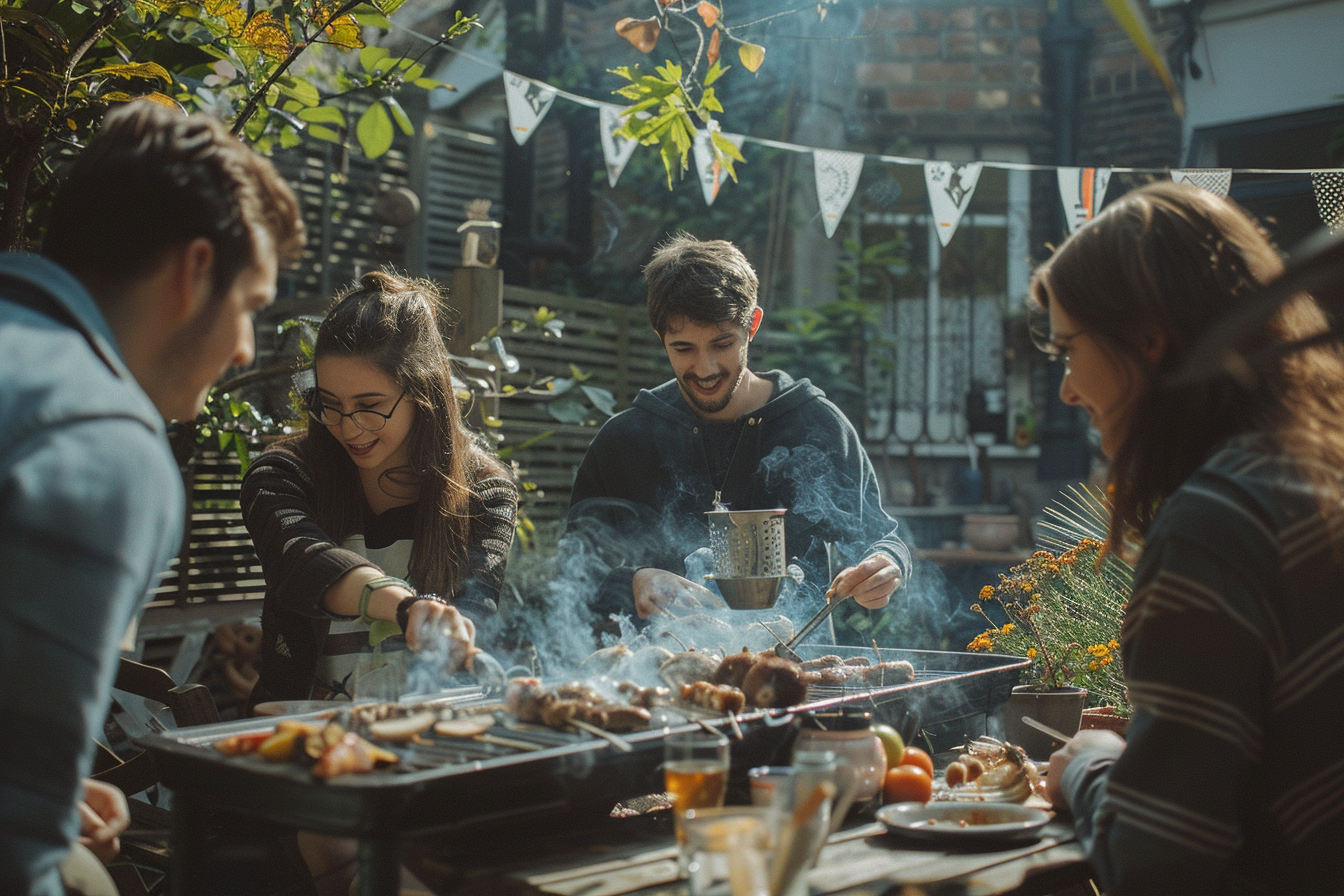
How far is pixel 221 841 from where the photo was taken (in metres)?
3.02

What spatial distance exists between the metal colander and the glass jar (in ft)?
2.36

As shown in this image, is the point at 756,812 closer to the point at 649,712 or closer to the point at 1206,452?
the point at 649,712

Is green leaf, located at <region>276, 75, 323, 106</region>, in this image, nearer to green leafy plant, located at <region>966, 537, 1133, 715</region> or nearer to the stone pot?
green leafy plant, located at <region>966, 537, 1133, 715</region>

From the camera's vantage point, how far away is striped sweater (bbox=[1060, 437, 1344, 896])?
68.9 inches

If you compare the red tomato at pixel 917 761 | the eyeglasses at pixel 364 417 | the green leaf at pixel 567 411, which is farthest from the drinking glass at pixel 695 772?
the green leaf at pixel 567 411

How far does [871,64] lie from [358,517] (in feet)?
23.5

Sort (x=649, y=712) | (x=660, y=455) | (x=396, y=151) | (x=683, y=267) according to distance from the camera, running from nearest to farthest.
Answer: (x=649, y=712) → (x=683, y=267) → (x=660, y=455) → (x=396, y=151)

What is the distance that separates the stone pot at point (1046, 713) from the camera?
3.07m

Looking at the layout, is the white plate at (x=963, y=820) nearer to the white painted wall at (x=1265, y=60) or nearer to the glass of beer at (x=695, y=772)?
the glass of beer at (x=695, y=772)

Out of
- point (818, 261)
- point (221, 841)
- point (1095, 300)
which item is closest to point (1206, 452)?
point (1095, 300)

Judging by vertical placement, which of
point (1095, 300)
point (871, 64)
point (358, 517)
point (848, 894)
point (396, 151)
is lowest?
point (848, 894)

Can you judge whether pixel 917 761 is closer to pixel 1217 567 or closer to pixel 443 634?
pixel 1217 567

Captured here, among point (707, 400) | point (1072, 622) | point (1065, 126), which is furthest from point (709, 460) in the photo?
point (1065, 126)

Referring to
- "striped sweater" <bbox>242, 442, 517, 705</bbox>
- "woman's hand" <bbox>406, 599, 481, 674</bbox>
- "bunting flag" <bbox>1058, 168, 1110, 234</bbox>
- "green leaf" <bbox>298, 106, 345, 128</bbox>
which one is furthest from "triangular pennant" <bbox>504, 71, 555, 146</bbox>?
"woman's hand" <bbox>406, 599, 481, 674</bbox>
